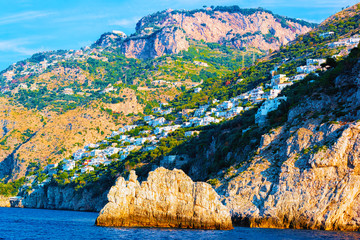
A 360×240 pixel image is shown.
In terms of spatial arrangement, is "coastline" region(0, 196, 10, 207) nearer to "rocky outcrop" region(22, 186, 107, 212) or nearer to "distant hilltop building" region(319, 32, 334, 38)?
"rocky outcrop" region(22, 186, 107, 212)

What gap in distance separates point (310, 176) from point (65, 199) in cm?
8562

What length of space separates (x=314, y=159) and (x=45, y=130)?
14965 cm

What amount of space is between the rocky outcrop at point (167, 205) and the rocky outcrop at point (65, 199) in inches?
2250

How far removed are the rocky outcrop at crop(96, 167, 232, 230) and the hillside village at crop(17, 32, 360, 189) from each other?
210 feet

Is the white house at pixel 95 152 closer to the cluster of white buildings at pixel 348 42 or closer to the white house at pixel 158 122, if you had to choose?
the white house at pixel 158 122

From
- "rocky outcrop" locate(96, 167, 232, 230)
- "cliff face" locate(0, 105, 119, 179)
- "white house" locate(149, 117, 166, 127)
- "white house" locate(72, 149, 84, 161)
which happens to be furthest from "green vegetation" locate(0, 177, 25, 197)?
"rocky outcrop" locate(96, 167, 232, 230)

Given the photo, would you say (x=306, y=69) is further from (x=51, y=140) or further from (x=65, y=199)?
(x=51, y=140)

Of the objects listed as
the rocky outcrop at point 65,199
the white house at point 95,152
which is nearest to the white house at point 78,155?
the white house at point 95,152

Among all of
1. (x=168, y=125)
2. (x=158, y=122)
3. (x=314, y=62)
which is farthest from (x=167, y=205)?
(x=158, y=122)

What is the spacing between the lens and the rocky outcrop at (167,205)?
169 feet

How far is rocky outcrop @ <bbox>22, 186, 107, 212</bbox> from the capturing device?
370 feet

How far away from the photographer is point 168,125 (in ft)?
500

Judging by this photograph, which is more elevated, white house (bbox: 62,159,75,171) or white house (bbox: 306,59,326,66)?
white house (bbox: 306,59,326,66)

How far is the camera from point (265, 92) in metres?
126
